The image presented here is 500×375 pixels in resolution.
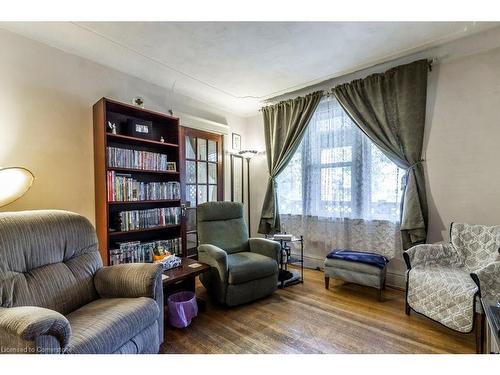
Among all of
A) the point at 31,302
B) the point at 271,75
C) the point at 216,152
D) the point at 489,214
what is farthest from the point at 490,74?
Answer: the point at 31,302

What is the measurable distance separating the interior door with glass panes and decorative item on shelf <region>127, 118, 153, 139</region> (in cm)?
57

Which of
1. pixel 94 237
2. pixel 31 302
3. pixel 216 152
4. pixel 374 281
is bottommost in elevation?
pixel 374 281

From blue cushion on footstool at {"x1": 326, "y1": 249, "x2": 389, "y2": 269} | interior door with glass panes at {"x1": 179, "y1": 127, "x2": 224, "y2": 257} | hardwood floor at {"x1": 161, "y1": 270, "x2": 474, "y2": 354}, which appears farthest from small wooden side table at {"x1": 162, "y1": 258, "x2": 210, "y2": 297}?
blue cushion on footstool at {"x1": 326, "y1": 249, "x2": 389, "y2": 269}

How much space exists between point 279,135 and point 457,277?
2564mm

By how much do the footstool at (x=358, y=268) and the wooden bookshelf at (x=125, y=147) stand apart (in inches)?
71.5

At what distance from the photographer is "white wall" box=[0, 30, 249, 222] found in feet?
6.22

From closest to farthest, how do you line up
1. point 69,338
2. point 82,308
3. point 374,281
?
point 69,338, point 82,308, point 374,281

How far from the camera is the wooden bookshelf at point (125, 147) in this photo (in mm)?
2209

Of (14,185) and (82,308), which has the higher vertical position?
(14,185)

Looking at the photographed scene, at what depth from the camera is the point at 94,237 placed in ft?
5.94

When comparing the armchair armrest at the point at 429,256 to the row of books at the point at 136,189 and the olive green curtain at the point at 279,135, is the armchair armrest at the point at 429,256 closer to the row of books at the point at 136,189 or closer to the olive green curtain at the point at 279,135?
the olive green curtain at the point at 279,135

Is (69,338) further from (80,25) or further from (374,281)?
(374,281)

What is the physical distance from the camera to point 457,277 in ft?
6.10

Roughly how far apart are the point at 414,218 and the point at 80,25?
3.49m
